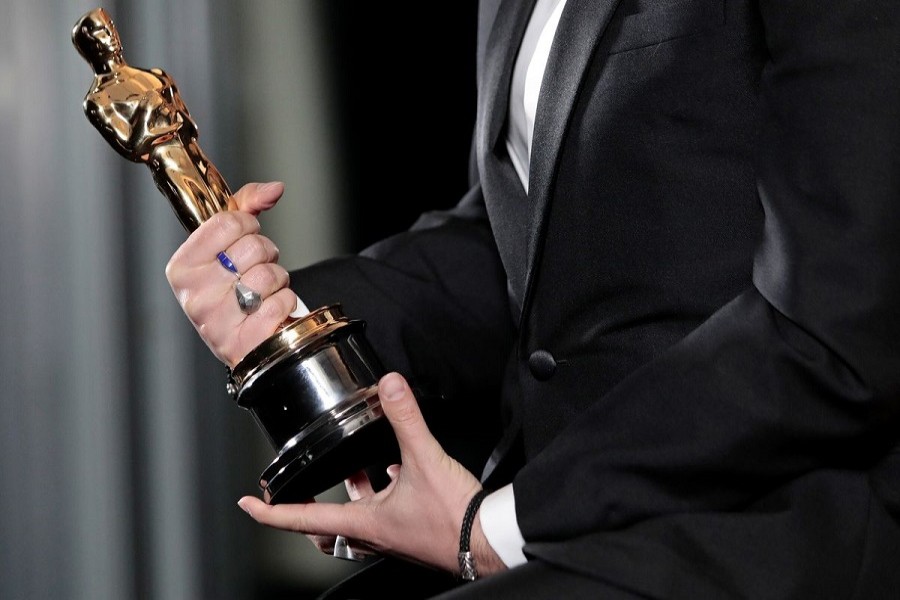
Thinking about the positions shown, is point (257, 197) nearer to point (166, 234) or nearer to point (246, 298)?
point (246, 298)

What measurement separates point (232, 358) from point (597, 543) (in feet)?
1.20

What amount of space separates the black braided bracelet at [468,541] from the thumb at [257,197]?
35cm

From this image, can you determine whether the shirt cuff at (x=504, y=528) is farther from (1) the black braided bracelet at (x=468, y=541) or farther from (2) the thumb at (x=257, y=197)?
(2) the thumb at (x=257, y=197)

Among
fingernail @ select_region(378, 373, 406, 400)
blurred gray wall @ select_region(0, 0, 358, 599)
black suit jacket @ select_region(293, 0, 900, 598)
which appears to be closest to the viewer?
black suit jacket @ select_region(293, 0, 900, 598)

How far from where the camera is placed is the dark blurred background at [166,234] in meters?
1.69

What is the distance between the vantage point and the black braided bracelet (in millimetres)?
729

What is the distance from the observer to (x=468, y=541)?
73cm

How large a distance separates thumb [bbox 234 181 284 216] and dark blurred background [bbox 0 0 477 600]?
91cm

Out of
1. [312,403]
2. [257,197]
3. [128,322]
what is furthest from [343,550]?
[128,322]

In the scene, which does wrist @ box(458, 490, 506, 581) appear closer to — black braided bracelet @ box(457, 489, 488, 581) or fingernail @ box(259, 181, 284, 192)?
black braided bracelet @ box(457, 489, 488, 581)

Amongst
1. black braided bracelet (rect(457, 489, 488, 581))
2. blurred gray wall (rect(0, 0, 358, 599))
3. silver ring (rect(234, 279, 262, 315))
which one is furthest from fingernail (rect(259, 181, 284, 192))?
blurred gray wall (rect(0, 0, 358, 599))

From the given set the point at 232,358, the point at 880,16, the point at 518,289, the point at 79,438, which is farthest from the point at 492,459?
the point at 79,438

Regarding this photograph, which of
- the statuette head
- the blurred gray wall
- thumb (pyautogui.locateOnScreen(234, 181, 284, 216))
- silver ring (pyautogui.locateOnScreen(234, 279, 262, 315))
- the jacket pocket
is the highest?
the statuette head

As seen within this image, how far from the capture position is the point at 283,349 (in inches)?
32.4
